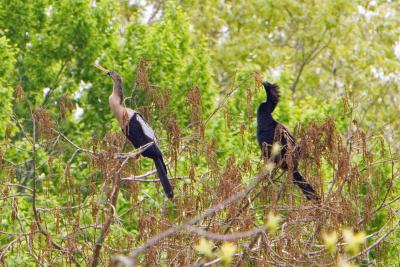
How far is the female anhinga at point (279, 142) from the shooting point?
636 centimetres

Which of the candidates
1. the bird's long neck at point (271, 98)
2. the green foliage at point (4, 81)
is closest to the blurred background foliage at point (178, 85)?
the green foliage at point (4, 81)

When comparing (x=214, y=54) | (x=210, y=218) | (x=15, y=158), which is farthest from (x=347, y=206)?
(x=214, y=54)

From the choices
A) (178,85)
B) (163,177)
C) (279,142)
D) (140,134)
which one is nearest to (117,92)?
(140,134)

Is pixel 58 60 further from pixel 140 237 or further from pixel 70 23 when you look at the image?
pixel 140 237

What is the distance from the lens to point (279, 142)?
6508 millimetres

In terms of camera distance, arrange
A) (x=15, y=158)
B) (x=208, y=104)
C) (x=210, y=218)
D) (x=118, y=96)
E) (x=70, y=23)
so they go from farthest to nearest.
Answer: (x=70, y=23) → (x=208, y=104) → (x=15, y=158) → (x=118, y=96) → (x=210, y=218)

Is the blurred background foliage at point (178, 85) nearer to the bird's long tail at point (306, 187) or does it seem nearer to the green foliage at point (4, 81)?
the green foliage at point (4, 81)

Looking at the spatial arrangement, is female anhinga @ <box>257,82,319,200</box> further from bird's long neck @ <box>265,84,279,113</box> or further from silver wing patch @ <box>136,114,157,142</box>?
silver wing patch @ <box>136,114,157,142</box>

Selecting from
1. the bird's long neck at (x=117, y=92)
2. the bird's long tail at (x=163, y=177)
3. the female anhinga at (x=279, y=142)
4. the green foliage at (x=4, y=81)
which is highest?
the green foliage at (x=4, y=81)

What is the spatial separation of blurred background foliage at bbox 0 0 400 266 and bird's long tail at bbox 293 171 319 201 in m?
0.30

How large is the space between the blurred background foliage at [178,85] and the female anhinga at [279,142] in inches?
5.9

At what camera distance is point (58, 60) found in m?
16.4

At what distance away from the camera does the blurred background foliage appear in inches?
277

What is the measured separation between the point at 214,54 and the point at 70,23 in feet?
17.2
